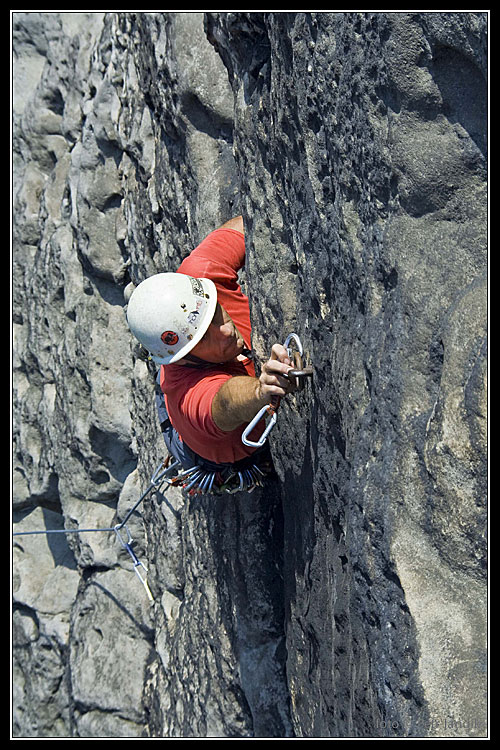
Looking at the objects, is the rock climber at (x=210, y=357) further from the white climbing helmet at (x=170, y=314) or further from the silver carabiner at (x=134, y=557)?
the silver carabiner at (x=134, y=557)

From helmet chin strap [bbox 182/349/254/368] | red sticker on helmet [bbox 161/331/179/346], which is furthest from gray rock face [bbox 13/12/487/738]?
red sticker on helmet [bbox 161/331/179/346]

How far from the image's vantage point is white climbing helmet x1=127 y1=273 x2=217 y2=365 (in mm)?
2832

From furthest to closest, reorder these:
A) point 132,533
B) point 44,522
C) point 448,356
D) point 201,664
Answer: point 44,522 → point 132,533 → point 201,664 → point 448,356

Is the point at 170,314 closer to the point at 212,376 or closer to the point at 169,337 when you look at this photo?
the point at 169,337

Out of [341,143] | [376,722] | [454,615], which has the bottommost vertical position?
[376,722]

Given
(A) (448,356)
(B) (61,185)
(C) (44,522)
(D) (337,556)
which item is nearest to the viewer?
(A) (448,356)

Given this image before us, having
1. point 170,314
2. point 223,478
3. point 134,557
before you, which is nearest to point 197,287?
point 170,314

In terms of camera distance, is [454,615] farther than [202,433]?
No

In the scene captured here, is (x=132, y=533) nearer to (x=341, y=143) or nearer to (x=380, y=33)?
(x=341, y=143)

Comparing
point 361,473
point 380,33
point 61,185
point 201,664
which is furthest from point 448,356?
point 61,185

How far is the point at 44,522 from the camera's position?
638 centimetres

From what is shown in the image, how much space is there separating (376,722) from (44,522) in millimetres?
4578

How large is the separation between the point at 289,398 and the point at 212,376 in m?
0.31

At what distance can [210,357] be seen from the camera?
3002mm
